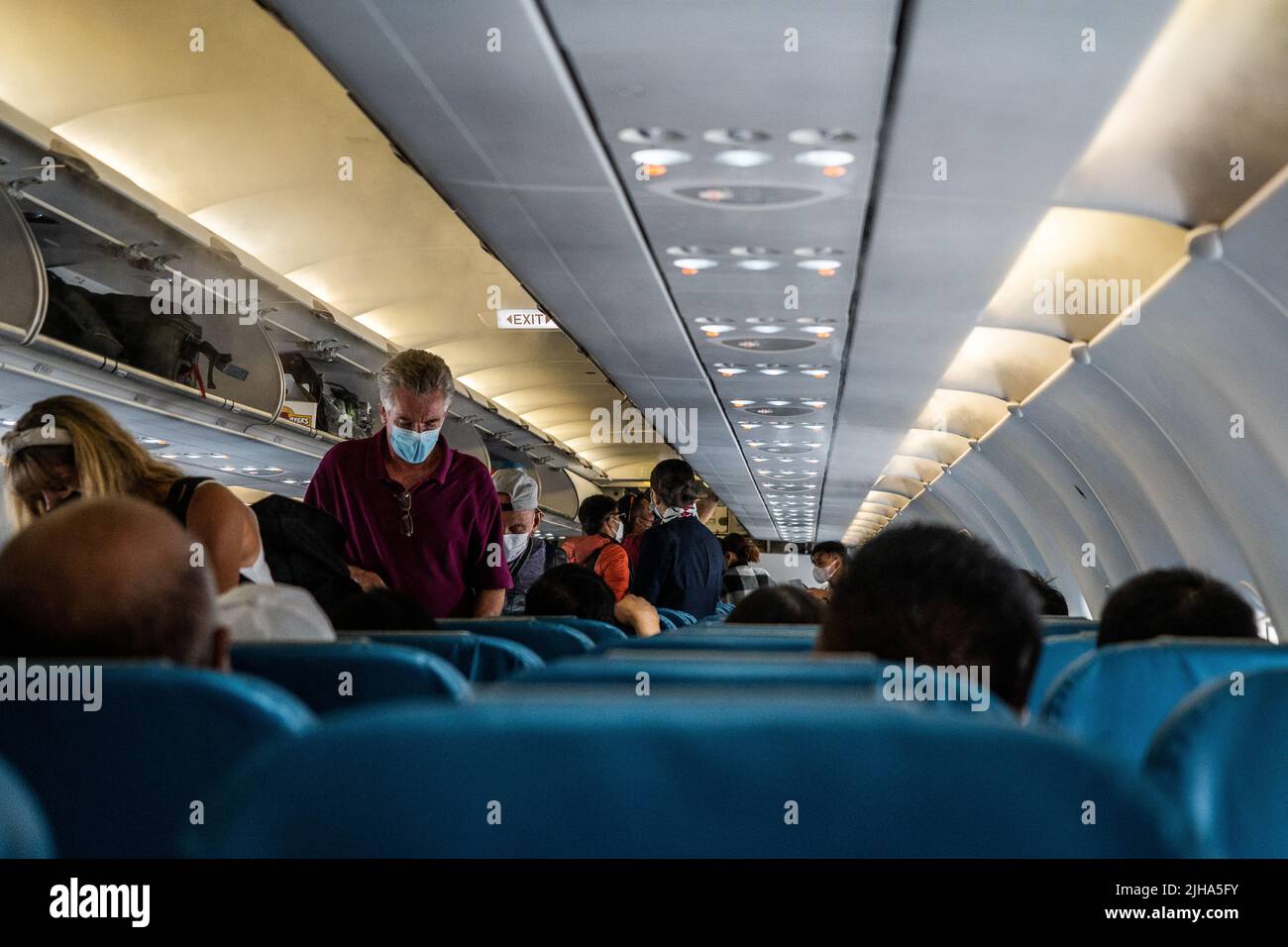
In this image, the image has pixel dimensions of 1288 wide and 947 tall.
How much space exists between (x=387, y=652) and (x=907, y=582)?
2.91 feet

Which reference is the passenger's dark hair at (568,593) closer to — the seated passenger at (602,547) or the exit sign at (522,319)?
the seated passenger at (602,547)

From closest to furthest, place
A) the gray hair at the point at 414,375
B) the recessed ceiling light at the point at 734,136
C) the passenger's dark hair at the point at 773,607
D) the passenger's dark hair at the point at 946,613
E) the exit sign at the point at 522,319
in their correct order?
the passenger's dark hair at the point at 946,613 → the passenger's dark hair at the point at 773,607 → the gray hair at the point at 414,375 → the recessed ceiling light at the point at 734,136 → the exit sign at the point at 522,319

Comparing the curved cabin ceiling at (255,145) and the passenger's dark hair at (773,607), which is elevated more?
the curved cabin ceiling at (255,145)

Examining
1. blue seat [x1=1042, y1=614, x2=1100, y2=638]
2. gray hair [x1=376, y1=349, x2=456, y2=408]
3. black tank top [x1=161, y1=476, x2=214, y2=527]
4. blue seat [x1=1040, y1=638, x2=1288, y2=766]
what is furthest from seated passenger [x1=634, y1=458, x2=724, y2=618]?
blue seat [x1=1040, y1=638, x2=1288, y2=766]

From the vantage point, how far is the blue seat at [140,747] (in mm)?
1509

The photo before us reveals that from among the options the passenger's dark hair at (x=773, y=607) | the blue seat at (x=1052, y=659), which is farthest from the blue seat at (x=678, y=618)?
the blue seat at (x=1052, y=659)

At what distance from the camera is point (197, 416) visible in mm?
9562

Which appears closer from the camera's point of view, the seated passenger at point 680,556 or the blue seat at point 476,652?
the blue seat at point 476,652

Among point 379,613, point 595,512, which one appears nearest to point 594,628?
point 379,613

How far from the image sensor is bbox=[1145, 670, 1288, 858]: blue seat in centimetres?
160

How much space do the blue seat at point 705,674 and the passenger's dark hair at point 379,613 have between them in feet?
6.45

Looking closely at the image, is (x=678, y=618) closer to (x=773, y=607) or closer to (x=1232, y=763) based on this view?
(x=773, y=607)

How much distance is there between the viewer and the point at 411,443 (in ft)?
17.8

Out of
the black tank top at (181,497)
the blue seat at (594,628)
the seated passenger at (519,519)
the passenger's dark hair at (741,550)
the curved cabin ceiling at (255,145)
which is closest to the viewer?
the black tank top at (181,497)
